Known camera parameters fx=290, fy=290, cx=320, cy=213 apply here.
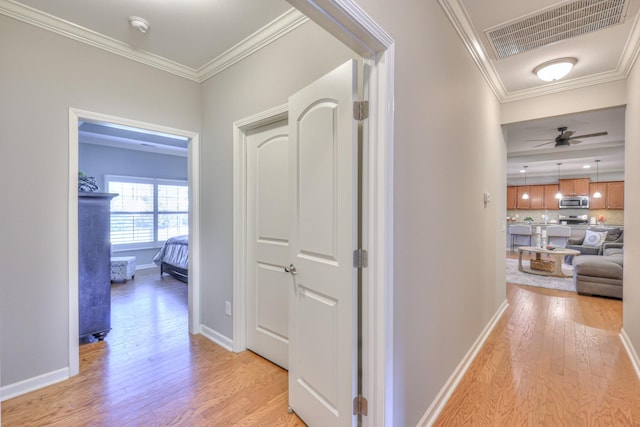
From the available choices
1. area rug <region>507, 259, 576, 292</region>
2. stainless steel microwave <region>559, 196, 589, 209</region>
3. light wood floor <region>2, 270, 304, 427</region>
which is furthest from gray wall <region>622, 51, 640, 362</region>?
stainless steel microwave <region>559, 196, 589, 209</region>

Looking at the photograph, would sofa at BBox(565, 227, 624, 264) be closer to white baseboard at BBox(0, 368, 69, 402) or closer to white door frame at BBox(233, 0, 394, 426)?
white door frame at BBox(233, 0, 394, 426)

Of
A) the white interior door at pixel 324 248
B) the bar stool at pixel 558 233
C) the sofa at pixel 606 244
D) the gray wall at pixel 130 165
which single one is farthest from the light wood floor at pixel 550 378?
the gray wall at pixel 130 165

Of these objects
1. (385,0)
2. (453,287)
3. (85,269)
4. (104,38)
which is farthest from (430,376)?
(104,38)

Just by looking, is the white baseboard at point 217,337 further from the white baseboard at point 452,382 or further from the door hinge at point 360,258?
the door hinge at point 360,258

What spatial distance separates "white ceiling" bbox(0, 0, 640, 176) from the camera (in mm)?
1998

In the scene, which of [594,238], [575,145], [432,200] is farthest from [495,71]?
[594,238]

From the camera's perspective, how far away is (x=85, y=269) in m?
2.77

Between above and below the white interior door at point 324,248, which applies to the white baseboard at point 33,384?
below

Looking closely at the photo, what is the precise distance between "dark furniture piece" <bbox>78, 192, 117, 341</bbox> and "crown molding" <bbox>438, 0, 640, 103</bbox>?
3.36 m

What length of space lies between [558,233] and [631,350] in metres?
7.36

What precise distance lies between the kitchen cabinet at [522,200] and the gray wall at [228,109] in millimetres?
11018

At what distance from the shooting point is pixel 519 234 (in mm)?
9266

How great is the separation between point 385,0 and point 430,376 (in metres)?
2.06

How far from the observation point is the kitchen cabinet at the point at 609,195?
8680mm
